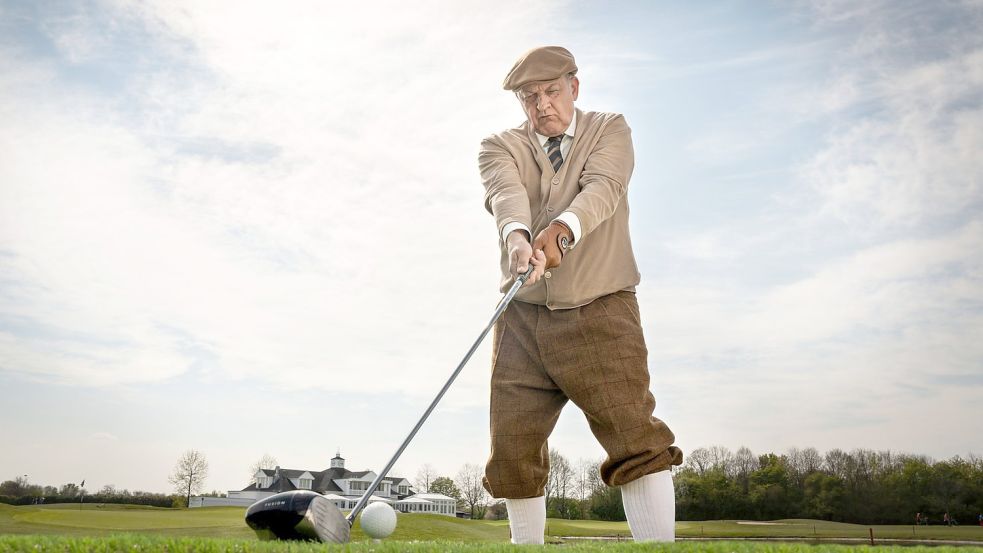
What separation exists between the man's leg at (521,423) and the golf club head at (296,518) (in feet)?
3.15

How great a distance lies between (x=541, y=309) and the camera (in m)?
3.79

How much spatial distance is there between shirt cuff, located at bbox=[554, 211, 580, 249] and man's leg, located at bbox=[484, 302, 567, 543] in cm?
50

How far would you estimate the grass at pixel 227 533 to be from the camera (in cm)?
244

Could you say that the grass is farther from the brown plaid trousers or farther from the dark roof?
the dark roof

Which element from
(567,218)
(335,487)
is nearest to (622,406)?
(567,218)

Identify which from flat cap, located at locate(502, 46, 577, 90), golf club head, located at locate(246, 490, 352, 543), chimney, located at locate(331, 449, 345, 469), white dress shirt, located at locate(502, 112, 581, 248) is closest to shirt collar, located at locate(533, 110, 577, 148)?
white dress shirt, located at locate(502, 112, 581, 248)

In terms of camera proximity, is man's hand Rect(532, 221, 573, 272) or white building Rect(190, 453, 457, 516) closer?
man's hand Rect(532, 221, 573, 272)

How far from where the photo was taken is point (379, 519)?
5.81 metres

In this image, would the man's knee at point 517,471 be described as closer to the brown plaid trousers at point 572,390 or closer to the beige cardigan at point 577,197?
the brown plaid trousers at point 572,390

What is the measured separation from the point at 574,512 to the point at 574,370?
38.6 metres

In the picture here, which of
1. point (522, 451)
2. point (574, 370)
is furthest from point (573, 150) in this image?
point (522, 451)

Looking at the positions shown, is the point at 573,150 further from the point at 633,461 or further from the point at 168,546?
the point at 168,546

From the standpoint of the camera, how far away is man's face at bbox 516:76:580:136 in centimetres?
393

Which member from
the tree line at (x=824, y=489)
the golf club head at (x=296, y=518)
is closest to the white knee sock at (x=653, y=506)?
the golf club head at (x=296, y=518)
